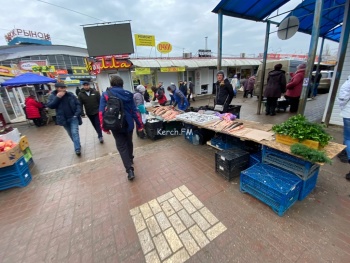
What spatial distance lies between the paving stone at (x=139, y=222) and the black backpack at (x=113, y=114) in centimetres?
147

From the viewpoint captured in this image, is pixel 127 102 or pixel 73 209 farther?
pixel 127 102

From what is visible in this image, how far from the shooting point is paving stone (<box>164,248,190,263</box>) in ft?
5.74

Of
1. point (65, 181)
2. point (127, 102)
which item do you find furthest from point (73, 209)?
point (127, 102)

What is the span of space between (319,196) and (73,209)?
153 inches

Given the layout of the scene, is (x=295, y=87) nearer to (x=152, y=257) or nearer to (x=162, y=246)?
(x=162, y=246)

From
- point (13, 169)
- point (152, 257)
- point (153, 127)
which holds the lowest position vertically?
point (152, 257)

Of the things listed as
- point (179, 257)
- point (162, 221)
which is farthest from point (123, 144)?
point (179, 257)

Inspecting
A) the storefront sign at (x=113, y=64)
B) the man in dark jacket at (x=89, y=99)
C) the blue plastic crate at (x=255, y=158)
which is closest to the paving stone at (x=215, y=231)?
the blue plastic crate at (x=255, y=158)

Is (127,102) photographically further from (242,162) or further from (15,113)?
(15,113)

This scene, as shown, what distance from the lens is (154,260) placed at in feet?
5.82

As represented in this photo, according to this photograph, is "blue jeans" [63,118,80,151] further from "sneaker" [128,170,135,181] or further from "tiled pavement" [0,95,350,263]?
"sneaker" [128,170,135,181]

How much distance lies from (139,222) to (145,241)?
316 mm

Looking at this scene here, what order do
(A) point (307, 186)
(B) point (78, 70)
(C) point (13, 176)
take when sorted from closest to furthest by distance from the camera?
(A) point (307, 186) → (C) point (13, 176) → (B) point (78, 70)

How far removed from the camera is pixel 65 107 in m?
4.24
